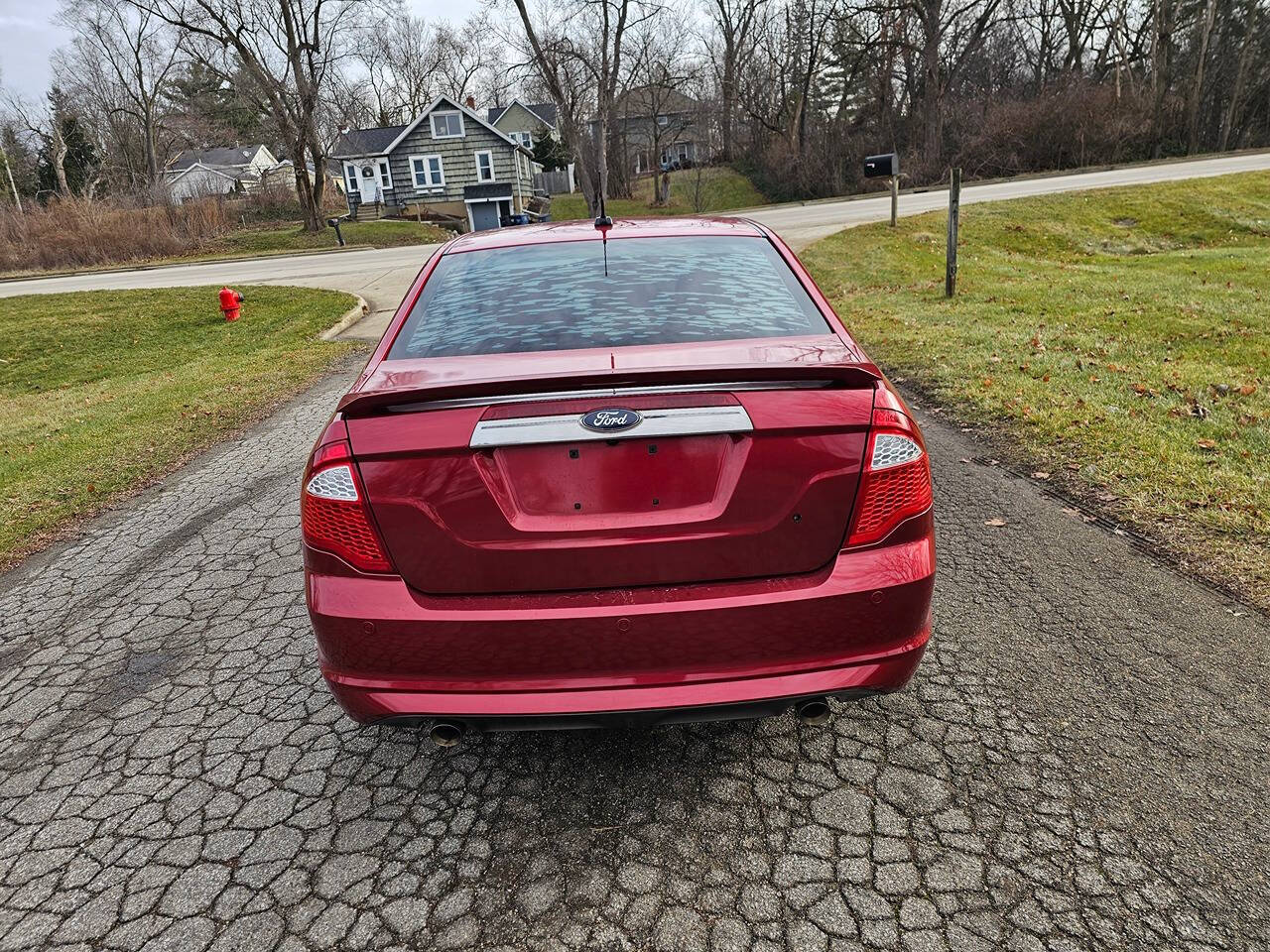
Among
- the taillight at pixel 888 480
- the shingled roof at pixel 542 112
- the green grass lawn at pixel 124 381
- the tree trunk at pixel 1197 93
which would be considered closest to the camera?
the taillight at pixel 888 480

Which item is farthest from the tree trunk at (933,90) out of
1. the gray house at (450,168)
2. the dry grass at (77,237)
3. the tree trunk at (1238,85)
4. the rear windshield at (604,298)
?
the rear windshield at (604,298)

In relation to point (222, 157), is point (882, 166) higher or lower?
lower

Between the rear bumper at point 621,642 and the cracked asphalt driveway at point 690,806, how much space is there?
478 mm

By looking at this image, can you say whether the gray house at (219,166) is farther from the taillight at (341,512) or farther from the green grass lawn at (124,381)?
the taillight at (341,512)

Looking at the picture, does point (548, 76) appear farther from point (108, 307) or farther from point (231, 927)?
point (231, 927)

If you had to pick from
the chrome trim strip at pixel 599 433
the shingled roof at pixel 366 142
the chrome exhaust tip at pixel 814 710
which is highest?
the shingled roof at pixel 366 142

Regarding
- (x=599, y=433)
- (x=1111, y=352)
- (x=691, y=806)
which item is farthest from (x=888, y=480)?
(x=1111, y=352)

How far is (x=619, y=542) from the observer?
80.1 inches

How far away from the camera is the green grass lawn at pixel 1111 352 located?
440 centimetres

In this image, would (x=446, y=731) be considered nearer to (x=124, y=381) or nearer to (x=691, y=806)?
(x=691, y=806)

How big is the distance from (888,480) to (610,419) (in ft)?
2.49

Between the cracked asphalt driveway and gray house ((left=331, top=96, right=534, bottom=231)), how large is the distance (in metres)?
43.1

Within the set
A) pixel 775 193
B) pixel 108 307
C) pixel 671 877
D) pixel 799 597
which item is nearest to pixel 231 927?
pixel 671 877

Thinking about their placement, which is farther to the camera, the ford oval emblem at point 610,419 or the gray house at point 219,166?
the gray house at point 219,166
